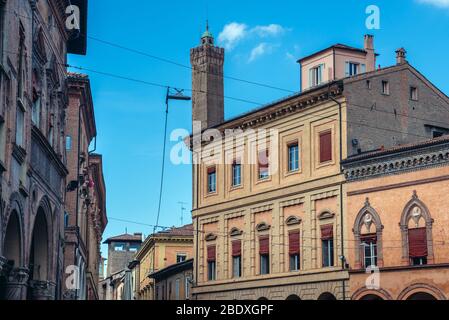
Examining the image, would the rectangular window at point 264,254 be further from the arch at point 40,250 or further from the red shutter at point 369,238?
the arch at point 40,250

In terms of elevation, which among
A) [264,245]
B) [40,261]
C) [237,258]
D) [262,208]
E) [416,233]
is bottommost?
[40,261]

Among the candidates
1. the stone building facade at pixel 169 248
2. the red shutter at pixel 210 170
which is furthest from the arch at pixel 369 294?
the stone building facade at pixel 169 248

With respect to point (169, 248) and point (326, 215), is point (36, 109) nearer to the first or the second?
point (326, 215)

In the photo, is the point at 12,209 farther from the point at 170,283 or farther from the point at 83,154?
the point at 170,283

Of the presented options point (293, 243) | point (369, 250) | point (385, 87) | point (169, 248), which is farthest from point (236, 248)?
point (169, 248)

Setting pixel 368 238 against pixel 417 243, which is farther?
pixel 368 238

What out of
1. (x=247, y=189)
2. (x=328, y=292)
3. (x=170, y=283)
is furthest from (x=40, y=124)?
(x=170, y=283)

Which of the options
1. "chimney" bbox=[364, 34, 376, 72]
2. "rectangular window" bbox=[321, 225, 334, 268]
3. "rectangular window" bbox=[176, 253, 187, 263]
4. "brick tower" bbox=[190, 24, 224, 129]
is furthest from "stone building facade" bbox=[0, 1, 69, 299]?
"rectangular window" bbox=[176, 253, 187, 263]

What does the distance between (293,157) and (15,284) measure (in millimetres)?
23904

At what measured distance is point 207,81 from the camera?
61.9 m

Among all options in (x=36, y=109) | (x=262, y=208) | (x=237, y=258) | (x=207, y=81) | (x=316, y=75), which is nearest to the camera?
(x=36, y=109)

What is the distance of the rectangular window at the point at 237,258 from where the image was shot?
45.9 m

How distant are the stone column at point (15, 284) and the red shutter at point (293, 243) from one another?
22282mm

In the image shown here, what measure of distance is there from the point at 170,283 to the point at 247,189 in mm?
19009
